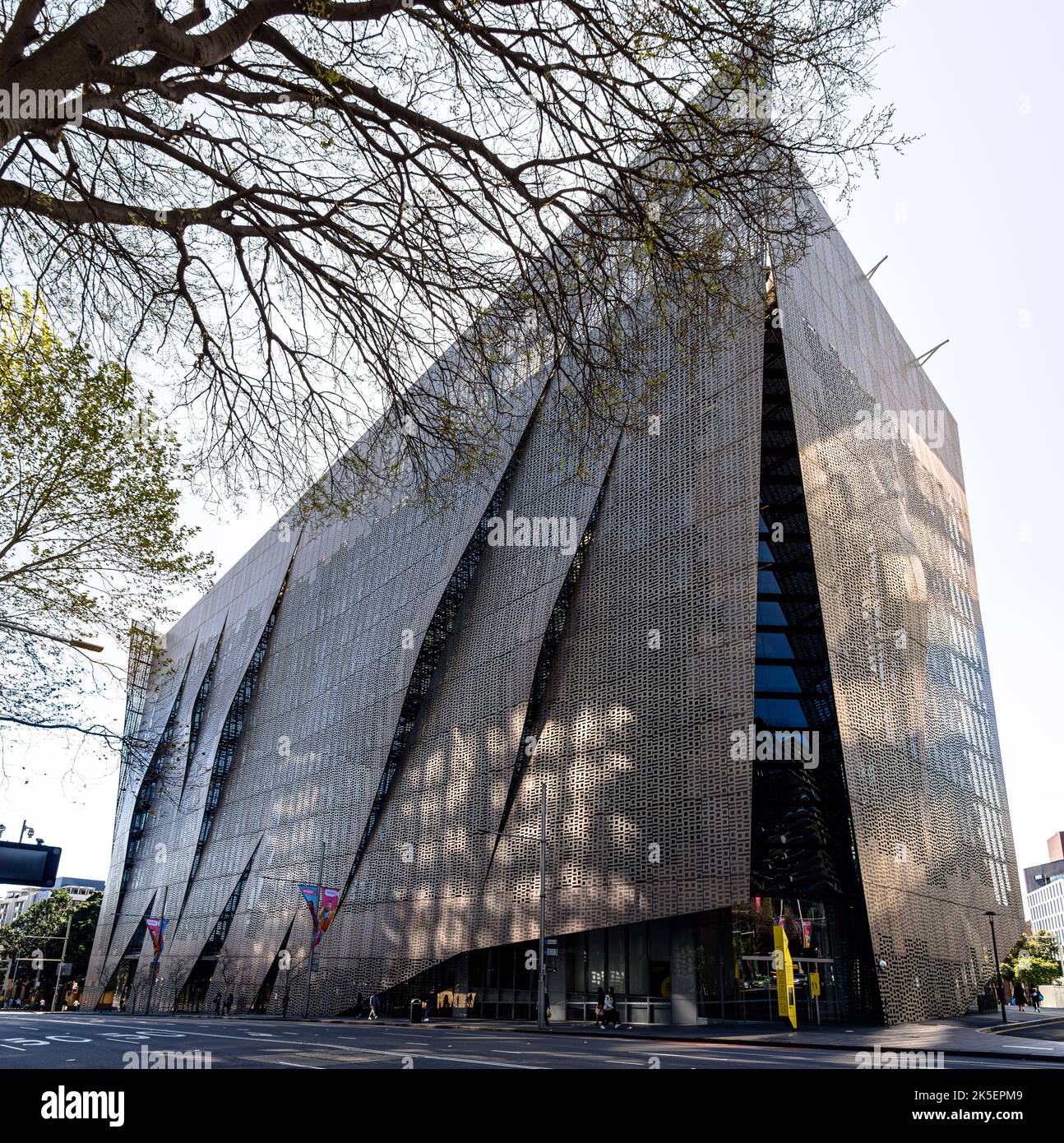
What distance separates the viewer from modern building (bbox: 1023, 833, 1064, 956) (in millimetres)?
150587

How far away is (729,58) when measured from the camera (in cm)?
777

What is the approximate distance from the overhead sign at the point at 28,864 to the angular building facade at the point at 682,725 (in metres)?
4.61

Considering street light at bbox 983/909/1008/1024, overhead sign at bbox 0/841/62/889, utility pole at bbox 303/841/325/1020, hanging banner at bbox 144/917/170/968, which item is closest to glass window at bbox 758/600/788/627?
street light at bbox 983/909/1008/1024

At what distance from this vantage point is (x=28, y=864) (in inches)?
1157

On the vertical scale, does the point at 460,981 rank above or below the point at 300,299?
below

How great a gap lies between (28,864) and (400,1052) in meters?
21.3

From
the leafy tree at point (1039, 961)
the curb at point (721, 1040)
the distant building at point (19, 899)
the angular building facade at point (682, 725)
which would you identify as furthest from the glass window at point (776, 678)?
the distant building at point (19, 899)

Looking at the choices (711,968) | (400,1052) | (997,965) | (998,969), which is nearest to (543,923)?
(711,968)

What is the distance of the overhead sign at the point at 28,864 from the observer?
28.2 metres

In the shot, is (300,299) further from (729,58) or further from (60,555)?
(60,555)

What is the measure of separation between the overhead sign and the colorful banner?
8.70 metres

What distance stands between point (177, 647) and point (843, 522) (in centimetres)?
5843
